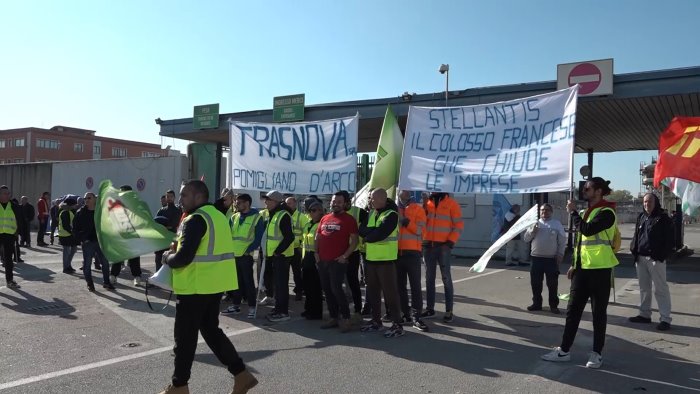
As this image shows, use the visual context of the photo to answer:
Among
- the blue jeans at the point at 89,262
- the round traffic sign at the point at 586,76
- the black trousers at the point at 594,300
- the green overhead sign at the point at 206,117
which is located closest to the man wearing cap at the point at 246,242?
the blue jeans at the point at 89,262

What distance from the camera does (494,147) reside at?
7.27 m

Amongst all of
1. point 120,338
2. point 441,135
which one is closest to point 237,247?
point 120,338

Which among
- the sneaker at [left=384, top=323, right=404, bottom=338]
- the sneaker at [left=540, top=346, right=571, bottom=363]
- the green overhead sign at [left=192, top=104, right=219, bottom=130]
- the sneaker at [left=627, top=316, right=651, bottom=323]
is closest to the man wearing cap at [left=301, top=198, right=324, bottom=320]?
the sneaker at [left=384, top=323, right=404, bottom=338]

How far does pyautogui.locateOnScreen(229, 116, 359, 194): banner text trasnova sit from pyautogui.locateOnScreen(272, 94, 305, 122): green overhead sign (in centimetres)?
1143

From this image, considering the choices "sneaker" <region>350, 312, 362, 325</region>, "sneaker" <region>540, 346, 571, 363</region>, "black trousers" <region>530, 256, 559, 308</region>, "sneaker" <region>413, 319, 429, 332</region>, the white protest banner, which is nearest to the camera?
"sneaker" <region>540, 346, 571, 363</region>

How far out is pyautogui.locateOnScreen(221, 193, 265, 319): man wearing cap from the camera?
846 cm

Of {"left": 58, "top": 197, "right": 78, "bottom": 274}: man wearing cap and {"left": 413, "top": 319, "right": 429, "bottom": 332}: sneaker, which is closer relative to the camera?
{"left": 413, "top": 319, "right": 429, "bottom": 332}: sneaker

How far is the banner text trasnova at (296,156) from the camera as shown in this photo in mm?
8430

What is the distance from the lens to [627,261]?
18.0 meters

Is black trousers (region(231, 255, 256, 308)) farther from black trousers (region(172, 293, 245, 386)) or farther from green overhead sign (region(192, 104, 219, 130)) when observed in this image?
green overhead sign (region(192, 104, 219, 130))

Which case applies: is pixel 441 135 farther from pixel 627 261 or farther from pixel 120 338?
pixel 627 261

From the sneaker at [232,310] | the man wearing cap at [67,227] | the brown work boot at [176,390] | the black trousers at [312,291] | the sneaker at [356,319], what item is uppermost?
the man wearing cap at [67,227]

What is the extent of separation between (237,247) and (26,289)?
4.80 metres

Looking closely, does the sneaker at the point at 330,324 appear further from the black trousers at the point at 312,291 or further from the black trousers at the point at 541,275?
the black trousers at the point at 541,275
